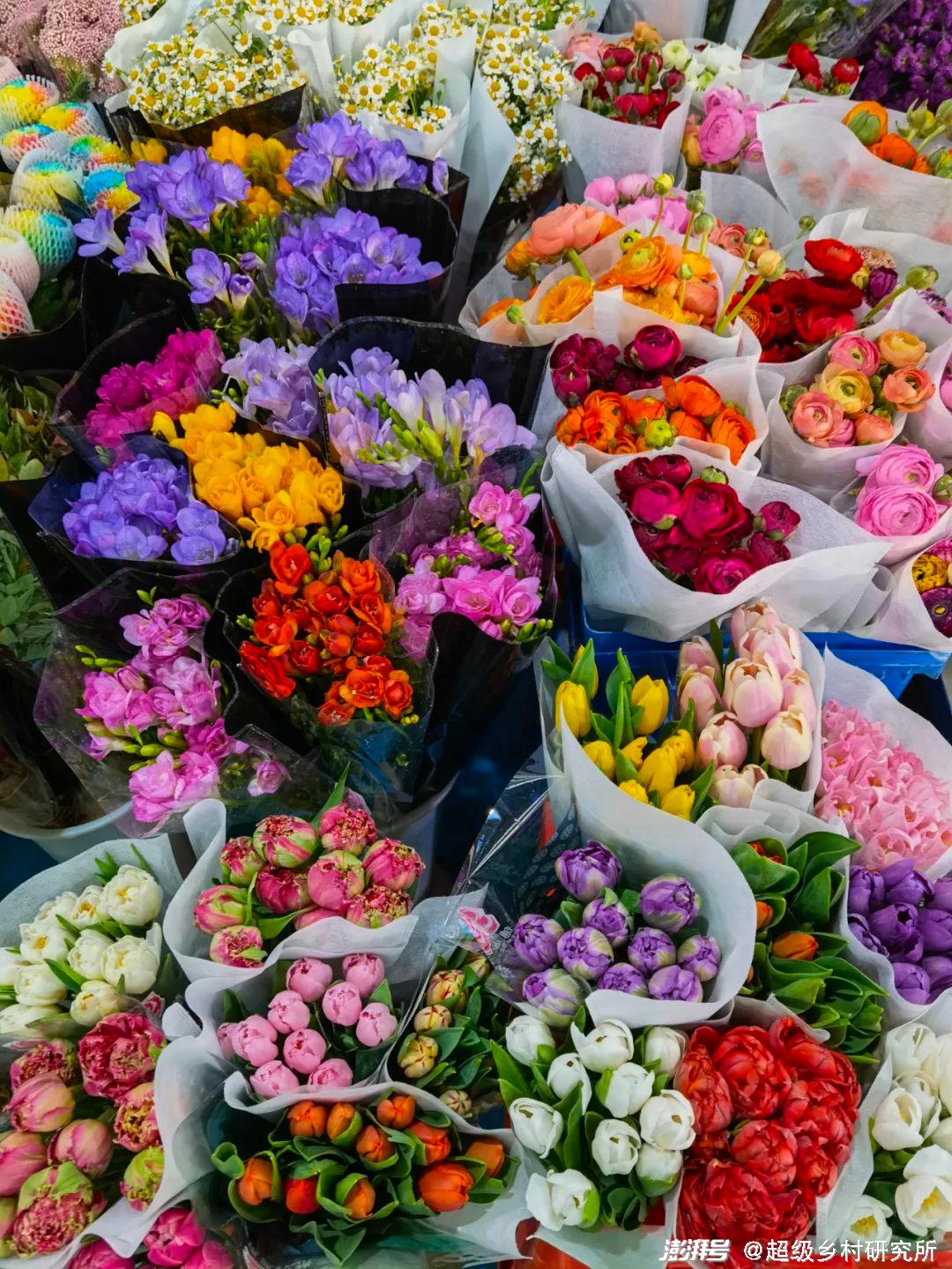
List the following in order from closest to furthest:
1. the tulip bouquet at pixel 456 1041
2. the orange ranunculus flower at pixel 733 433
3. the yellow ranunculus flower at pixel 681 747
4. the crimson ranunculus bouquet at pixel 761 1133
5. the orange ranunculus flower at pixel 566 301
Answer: the crimson ranunculus bouquet at pixel 761 1133
the tulip bouquet at pixel 456 1041
the yellow ranunculus flower at pixel 681 747
the orange ranunculus flower at pixel 733 433
the orange ranunculus flower at pixel 566 301

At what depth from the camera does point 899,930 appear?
87cm

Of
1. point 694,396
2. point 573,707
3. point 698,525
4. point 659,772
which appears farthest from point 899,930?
point 694,396

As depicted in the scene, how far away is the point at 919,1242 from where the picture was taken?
2.48 ft

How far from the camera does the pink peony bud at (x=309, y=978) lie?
0.79 meters

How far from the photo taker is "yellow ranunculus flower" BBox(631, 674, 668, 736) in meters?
0.94

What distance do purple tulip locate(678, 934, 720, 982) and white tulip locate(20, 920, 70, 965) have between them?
595 mm

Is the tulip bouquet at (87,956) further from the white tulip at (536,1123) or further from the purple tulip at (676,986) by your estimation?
the purple tulip at (676,986)

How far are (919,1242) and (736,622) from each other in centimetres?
59

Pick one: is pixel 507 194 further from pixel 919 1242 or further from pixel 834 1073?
pixel 919 1242

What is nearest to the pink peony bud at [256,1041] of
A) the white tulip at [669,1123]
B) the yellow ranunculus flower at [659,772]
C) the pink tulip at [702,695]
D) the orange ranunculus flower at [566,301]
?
the white tulip at [669,1123]

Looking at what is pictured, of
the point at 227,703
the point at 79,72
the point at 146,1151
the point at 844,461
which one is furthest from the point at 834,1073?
the point at 79,72

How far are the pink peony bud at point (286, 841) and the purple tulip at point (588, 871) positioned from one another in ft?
0.79

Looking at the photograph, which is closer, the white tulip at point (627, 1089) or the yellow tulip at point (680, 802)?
the white tulip at point (627, 1089)

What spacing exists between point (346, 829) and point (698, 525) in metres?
0.55
